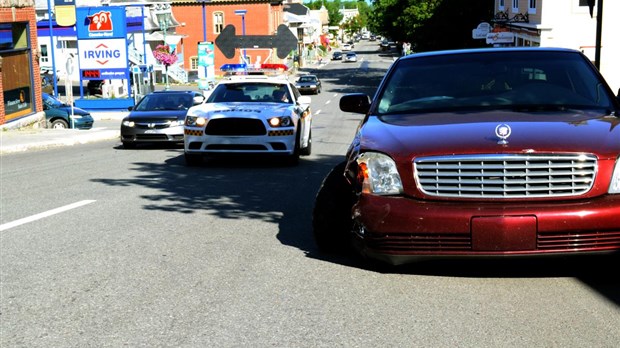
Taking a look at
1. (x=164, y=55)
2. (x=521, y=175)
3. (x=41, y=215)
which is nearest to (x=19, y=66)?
(x=41, y=215)

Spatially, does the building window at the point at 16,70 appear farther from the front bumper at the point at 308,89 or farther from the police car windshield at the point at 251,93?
the front bumper at the point at 308,89

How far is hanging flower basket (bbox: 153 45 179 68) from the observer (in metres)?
68.9

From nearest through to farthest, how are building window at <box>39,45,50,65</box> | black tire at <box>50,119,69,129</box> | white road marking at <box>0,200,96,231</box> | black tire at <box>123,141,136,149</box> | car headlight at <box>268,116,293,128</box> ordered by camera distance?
white road marking at <box>0,200,96,231</box>, car headlight at <box>268,116,293,128</box>, black tire at <box>123,141,136,149</box>, black tire at <box>50,119,69,129</box>, building window at <box>39,45,50,65</box>

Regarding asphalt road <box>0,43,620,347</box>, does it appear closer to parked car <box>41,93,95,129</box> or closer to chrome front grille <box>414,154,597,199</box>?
chrome front grille <box>414,154,597,199</box>

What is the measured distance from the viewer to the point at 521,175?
5809 millimetres

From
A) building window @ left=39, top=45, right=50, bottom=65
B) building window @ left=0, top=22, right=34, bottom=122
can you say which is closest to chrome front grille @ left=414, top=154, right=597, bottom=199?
building window @ left=0, top=22, right=34, bottom=122

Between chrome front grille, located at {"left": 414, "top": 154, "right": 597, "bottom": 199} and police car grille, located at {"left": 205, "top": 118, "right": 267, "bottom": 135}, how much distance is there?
9219 mm

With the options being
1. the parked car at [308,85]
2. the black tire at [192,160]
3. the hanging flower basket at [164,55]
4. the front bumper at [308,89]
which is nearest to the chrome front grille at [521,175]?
the black tire at [192,160]

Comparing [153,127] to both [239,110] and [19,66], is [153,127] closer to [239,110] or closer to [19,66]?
[239,110]

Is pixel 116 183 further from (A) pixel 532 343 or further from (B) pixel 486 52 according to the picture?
(A) pixel 532 343

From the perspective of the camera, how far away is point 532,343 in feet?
15.9

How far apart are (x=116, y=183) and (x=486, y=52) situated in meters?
6.79

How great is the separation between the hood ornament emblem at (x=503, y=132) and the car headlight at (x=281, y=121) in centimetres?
901

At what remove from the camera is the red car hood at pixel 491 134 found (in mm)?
5863
